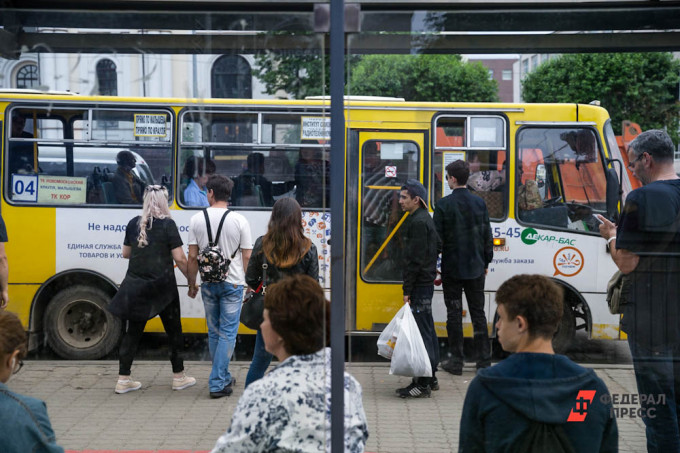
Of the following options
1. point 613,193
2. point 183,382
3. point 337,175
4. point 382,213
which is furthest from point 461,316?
point 337,175

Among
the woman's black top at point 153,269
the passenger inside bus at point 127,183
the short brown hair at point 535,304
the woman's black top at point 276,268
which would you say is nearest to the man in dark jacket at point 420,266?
the woman's black top at point 276,268

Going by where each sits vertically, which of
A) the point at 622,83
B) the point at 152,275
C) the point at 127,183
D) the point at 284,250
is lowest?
the point at 152,275

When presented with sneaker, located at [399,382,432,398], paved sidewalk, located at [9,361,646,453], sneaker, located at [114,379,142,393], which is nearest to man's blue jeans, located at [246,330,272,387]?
paved sidewalk, located at [9,361,646,453]

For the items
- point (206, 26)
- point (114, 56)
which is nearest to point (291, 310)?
point (206, 26)

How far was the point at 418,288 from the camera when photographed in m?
5.23

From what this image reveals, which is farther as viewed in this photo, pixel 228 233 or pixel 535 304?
pixel 228 233

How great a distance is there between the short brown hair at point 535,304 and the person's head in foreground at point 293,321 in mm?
635

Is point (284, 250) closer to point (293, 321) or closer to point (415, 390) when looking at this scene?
point (415, 390)

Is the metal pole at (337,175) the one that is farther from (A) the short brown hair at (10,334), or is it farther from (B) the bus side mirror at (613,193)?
(B) the bus side mirror at (613,193)

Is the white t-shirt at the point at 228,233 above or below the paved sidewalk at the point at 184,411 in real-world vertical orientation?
above

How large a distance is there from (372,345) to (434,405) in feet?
2.02

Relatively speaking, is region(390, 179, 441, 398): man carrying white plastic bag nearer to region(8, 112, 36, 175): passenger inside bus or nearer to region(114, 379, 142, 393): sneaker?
region(114, 379, 142, 393): sneaker

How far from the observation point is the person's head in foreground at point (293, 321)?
2406 mm

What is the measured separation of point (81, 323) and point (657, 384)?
4.63m
